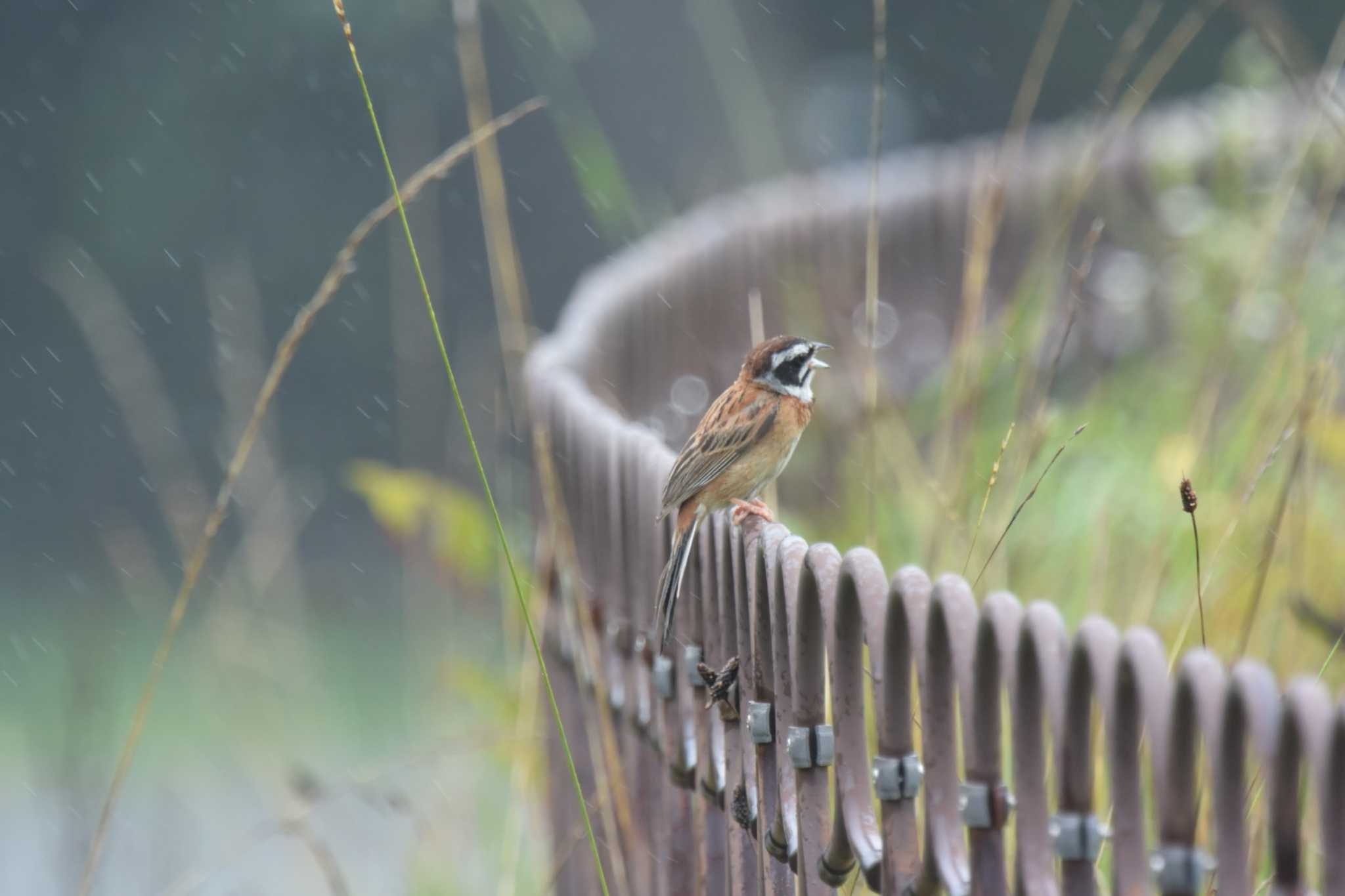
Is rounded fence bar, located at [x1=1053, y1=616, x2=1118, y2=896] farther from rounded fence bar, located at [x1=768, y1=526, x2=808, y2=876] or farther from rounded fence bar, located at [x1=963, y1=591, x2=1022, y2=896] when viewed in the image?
rounded fence bar, located at [x1=768, y1=526, x2=808, y2=876]

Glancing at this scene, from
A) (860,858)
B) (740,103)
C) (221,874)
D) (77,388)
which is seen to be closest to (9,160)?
(77,388)

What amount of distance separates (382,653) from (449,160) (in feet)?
33.0

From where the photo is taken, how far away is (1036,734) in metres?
1.52

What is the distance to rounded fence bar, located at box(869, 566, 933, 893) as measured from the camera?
1.73 m

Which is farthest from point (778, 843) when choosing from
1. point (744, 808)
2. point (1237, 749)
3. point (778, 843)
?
point (1237, 749)

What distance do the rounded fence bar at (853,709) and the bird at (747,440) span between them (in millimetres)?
786

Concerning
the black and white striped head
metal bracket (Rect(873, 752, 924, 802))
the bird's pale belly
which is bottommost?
metal bracket (Rect(873, 752, 924, 802))

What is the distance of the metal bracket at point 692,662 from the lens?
2.51 metres

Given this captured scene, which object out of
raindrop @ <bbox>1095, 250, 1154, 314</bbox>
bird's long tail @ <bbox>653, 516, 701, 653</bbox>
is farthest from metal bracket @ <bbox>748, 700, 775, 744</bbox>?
Result: raindrop @ <bbox>1095, 250, 1154, 314</bbox>

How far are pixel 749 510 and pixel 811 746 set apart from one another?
3.43 feet

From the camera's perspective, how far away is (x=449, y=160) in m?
2.29

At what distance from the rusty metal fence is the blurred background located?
1100 millimetres

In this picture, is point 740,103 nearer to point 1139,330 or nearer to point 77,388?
point 1139,330

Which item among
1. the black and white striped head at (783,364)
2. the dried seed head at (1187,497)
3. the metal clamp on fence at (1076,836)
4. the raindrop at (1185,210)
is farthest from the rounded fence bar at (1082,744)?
the raindrop at (1185,210)
